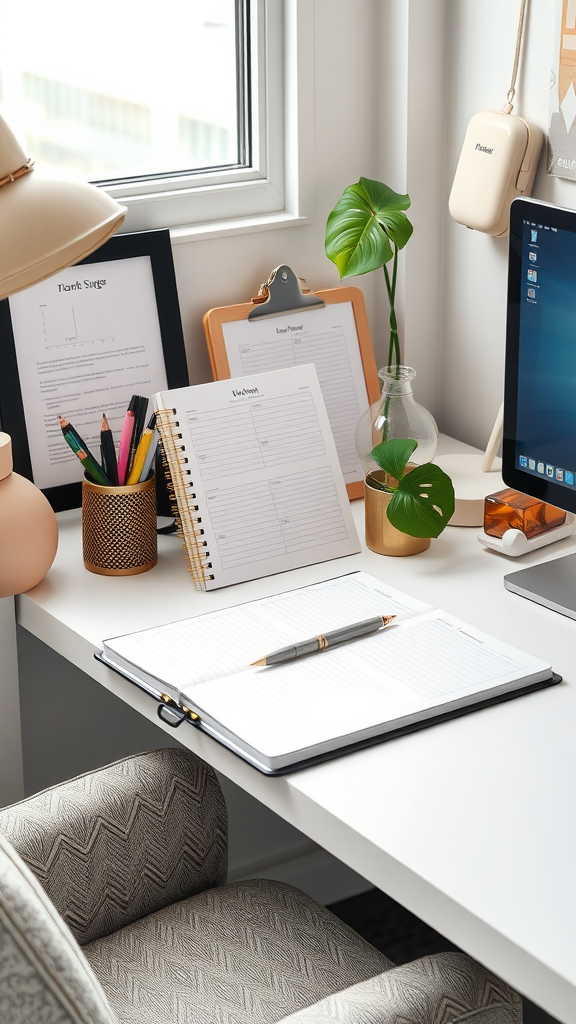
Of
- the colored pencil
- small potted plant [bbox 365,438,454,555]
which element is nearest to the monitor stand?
small potted plant [bbox 365,438,454,555]

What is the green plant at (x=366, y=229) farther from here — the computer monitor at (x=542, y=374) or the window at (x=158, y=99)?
the computer monitor at (x=542, y=374)

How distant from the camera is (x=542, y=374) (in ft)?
4.35

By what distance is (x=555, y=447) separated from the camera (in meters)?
1.33

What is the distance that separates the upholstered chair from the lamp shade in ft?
1.96

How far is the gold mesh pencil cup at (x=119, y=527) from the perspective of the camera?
1.37 m

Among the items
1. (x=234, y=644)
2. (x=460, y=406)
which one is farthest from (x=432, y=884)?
(x=460, y=406)

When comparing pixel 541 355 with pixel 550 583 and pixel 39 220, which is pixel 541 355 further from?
pixel 39 220

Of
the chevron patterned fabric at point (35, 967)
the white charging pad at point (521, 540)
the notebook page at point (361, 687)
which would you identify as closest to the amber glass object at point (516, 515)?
the white charging pad at point (521, 540)

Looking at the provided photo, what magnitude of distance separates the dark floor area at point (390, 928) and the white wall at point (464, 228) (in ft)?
2.54

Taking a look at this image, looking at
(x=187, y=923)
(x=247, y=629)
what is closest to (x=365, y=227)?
(x=247, y=629)

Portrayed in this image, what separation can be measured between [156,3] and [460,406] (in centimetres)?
73

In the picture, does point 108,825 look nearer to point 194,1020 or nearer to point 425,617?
point 194,1020

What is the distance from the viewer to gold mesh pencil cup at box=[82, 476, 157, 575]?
1365 millimetres

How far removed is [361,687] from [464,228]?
2.81 feet
